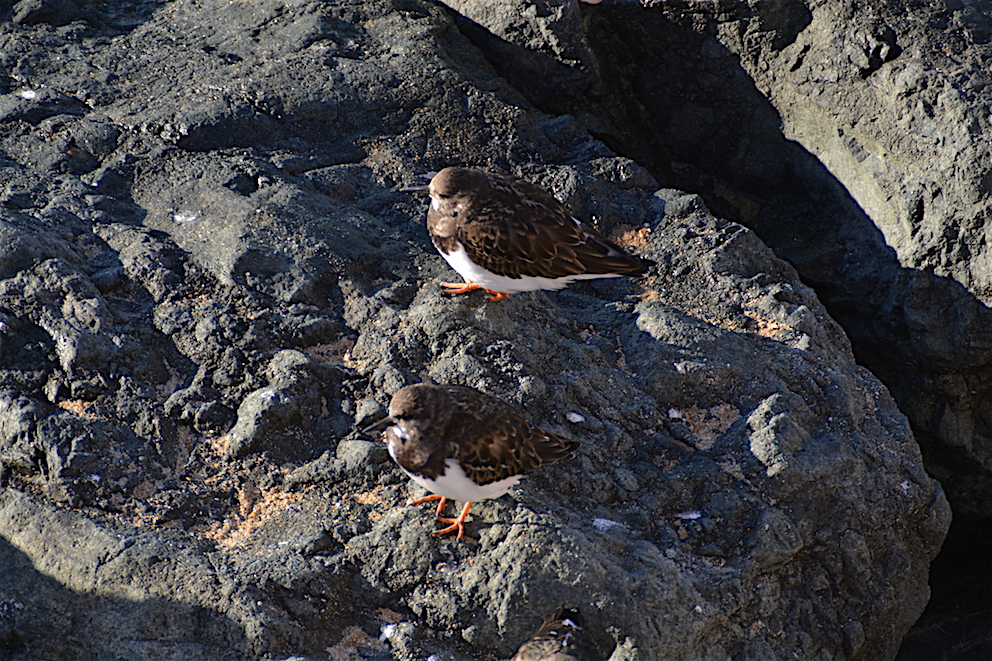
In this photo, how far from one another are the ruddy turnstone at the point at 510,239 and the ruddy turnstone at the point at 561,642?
1.68 m

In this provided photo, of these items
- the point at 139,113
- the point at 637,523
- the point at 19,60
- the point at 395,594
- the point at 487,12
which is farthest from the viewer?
the point at 487,12

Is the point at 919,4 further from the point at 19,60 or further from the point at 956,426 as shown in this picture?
the point at 19,60

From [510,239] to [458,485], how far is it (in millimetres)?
1365

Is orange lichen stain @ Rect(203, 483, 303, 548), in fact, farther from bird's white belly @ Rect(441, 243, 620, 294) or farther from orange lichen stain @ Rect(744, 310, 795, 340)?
orange lichen stain @ Rect(744, 310, 795, 340)

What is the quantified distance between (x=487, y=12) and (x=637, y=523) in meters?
4.32

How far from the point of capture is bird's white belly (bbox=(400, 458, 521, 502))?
3468 mm

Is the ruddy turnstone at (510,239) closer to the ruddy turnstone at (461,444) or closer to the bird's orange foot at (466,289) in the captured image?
the bird's orange foot at (466,289)

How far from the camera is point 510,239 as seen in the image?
13.9 feet

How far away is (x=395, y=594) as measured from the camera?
11.7 ft

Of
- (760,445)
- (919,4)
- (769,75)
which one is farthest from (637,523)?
(919,4)

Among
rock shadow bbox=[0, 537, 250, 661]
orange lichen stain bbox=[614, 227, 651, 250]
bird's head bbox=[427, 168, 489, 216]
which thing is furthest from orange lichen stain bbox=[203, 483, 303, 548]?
orange lichen stain bbox=[614, 227, 651, 250]

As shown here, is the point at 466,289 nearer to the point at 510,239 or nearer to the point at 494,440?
the point at 510,239

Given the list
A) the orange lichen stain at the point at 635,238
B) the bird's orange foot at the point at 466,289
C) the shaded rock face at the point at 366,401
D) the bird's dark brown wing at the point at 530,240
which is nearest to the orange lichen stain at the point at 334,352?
the shaded rock face at the point at 366,401

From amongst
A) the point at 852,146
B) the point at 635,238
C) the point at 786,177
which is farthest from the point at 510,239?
the point at 786,177
